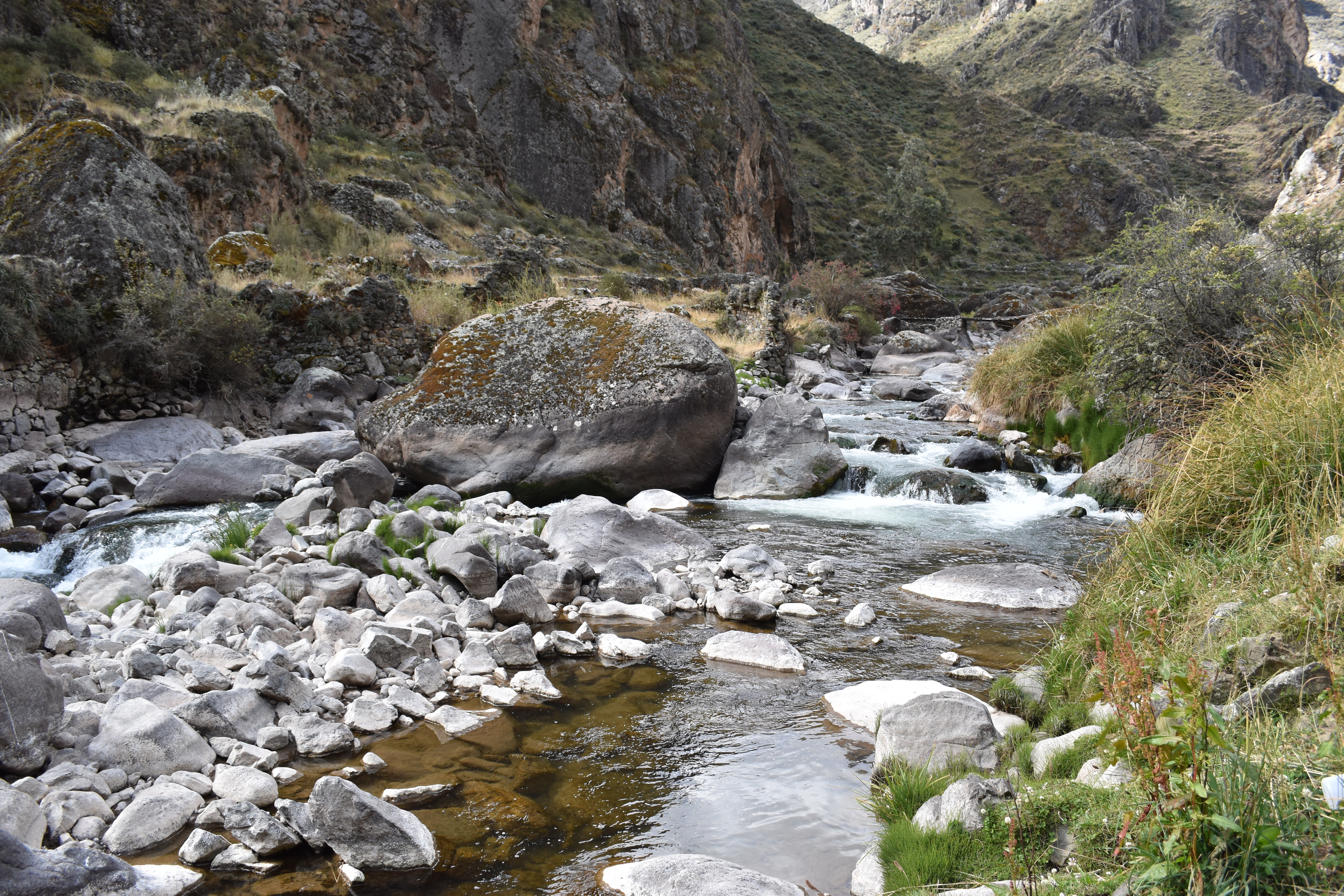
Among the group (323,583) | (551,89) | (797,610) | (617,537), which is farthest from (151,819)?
(551,89)

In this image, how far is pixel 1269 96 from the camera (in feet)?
282

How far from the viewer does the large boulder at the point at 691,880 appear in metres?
2.27

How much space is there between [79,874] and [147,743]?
33.1 inches

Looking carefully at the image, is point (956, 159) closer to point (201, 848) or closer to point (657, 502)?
point (657, 502)

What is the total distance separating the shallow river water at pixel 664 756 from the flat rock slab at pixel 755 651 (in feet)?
0.27

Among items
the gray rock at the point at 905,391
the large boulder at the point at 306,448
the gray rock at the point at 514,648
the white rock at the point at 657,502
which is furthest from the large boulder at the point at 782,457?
the gray rock at the point at 905,391

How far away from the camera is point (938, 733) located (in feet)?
9.66

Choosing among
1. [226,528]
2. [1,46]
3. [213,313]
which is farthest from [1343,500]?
[1,46]

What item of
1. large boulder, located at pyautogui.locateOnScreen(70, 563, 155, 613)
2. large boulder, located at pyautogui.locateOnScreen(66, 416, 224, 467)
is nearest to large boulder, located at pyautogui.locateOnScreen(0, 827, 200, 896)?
large boulder, located at pyautogui.locateOnScreen(70, 563, 155, 613)

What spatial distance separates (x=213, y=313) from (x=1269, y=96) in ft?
375

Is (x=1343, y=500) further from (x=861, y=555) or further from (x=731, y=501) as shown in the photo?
(x=731, y=501)

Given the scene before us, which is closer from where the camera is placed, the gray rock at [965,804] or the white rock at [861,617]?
the gray rock at [965,804]

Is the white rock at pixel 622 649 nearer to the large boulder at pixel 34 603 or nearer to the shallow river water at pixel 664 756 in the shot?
the shallow river water at pixel 664 756

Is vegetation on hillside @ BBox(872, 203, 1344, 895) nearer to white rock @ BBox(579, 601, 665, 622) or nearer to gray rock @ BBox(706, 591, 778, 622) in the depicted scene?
gray rock @ BBox(706, 591, 778, 622)
